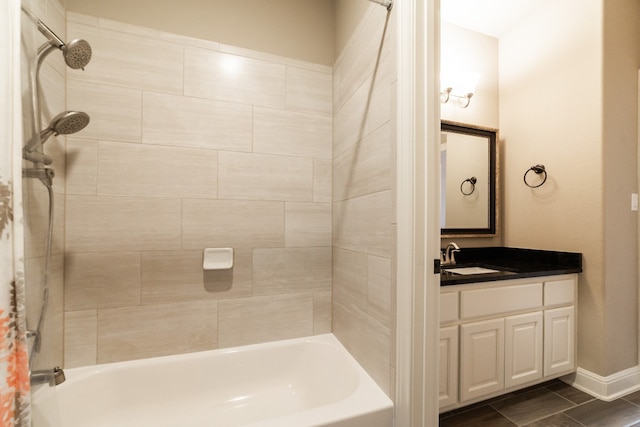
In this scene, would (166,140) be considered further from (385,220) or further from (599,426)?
(599,426)

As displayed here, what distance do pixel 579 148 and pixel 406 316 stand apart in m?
1.93

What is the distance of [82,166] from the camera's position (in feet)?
4.38

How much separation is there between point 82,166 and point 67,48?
1.74 feet

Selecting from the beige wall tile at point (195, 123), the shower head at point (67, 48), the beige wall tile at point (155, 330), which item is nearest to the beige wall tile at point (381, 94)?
the beige wall tile at point (195, 123)

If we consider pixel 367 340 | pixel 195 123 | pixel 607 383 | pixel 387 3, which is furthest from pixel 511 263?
pixel 195 123

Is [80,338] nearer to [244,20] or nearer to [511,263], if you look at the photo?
[244,20]

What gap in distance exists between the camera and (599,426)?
148cm

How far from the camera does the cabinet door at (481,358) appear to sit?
5.01 feet

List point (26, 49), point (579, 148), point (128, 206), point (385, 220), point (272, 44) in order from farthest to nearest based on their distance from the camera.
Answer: point (579, 148)
point (272, 44)
point (128, 206)
point (385, 220)
point (26, 49)

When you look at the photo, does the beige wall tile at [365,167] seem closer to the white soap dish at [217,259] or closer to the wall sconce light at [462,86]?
the white soap dish at [217,259]

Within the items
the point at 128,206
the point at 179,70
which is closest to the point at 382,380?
the point at 128,206

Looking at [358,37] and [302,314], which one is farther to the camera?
[302,314]

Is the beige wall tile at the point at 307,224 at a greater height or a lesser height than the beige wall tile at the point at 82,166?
lesser

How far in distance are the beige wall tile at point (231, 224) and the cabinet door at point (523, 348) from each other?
153cm
